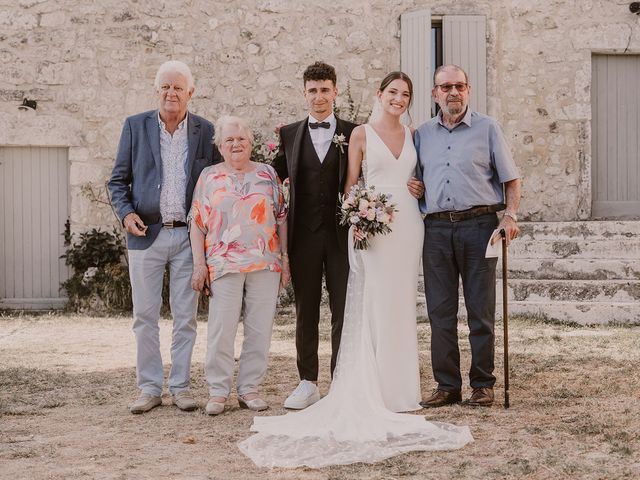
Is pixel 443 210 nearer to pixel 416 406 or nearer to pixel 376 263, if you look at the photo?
pixel 376 263

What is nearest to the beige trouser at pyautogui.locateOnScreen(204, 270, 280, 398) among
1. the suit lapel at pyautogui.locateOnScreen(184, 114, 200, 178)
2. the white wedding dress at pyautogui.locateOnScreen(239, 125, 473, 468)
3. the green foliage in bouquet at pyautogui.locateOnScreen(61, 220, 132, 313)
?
the white wedding dress at pyautogui.locateOnScreen(239, 125, 473, 468)

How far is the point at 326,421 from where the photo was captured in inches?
160

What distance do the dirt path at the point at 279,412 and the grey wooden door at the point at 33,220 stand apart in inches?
136

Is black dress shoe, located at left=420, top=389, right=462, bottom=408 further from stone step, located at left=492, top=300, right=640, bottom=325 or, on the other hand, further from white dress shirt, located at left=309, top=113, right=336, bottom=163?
stone step, located at left=492, top=300, right=640, bottom=325

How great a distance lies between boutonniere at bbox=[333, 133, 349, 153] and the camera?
459 centimetres

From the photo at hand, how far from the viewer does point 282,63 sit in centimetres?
999

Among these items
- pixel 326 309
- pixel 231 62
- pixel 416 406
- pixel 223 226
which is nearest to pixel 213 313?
pixel 223 226

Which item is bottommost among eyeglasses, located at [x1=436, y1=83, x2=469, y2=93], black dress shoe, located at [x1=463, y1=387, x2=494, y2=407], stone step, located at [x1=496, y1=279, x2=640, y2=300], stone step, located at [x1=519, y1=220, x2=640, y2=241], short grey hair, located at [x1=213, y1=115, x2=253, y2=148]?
black dress shoe, located at [x1=463, y1=387, x2=494, y2=407]

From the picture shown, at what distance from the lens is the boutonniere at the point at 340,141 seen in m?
4.59

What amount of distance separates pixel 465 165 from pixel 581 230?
4659 millimetres

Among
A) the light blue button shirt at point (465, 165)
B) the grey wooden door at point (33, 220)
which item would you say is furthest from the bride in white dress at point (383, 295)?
the grey wooden door at point (33, 220)

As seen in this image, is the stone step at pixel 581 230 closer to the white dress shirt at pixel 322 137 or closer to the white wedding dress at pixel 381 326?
the white wedding dress at pixel 381 326

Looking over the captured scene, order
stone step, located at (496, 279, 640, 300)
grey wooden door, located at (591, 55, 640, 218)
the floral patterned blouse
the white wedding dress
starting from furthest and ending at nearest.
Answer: grey wooden door, located at (591, 55, 640, 218), stone step, located at (496, 279, 640, 300), the floral patterned blouse, the white wedding dress

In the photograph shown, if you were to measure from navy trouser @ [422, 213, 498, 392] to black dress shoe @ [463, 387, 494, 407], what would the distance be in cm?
3
